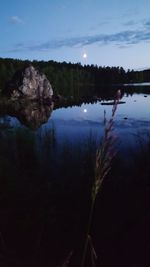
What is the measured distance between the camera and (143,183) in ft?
22.2

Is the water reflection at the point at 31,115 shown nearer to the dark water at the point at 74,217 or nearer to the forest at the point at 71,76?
the dark water at the point at 74,217

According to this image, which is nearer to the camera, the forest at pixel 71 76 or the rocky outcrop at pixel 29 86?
the rocky outcrop at pixel 29 86

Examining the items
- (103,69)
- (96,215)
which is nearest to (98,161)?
(96,215)

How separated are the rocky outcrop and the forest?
7152 millimetres

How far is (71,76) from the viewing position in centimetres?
13462

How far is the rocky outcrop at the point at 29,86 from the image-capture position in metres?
66.9

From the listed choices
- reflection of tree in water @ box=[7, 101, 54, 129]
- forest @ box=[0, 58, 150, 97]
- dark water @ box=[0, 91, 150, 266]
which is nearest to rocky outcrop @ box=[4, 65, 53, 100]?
forest @ box=[0, 58, 150, 97]

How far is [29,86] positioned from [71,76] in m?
66.0

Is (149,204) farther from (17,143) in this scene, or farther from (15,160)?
(17,143)

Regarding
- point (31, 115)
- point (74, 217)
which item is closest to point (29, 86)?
point (31, 115)

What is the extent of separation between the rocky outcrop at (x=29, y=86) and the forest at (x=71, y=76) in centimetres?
715

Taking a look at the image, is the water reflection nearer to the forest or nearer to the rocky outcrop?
the rocky outcrop

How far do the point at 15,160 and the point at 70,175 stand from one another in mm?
3003

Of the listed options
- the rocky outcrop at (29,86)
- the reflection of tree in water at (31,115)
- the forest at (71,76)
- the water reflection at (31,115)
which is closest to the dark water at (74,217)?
the water reflection at (31,115)
